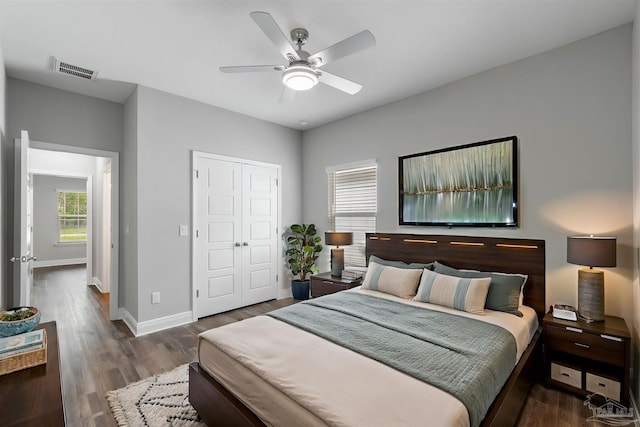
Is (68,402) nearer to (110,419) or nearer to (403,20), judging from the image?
(110,419)

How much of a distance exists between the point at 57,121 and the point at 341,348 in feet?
13.5

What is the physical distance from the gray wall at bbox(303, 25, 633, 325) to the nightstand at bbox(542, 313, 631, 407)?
43cm

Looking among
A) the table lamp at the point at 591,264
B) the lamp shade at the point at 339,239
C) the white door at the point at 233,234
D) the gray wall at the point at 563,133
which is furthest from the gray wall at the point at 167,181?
the table lamp at the point at 591,264

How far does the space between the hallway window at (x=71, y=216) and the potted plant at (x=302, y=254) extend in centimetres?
738

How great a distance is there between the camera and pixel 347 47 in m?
2.06

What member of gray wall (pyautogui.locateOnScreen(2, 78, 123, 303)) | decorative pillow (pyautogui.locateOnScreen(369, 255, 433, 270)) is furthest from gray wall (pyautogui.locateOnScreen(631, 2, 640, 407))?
gray wall (pyautogui.locateOnScreen(2, 78, 123, 303))

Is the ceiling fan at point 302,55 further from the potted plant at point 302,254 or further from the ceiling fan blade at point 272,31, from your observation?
the potted plant at point 302,254

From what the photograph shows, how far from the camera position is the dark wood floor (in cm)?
211

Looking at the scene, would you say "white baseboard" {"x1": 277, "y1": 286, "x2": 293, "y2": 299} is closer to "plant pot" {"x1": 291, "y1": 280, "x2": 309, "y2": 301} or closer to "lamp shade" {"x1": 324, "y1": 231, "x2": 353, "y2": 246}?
"plant pot" {"x1": 291, "y1": 280, "x2": 309, "y2": 301}

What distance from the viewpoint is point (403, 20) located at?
2307mm

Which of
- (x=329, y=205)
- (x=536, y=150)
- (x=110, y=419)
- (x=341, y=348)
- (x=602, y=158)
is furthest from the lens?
(x=329, y=205)

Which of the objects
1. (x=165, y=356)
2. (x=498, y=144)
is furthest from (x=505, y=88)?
(x=165, y=356)

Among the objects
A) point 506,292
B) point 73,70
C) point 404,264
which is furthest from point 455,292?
point 73,70

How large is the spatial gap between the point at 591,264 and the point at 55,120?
5.48 meters
